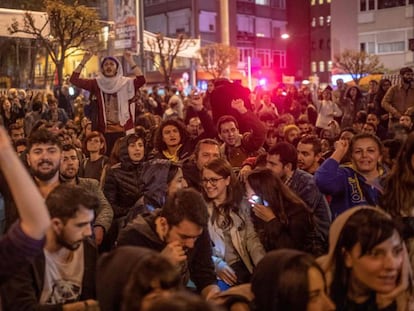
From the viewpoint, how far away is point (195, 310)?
2049mm

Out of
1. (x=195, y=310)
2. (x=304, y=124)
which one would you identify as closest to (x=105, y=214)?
(x=195, y=310)

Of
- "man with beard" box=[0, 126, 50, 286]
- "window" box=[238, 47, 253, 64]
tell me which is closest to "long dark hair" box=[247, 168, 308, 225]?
"man with beard" box=[0, 126, 50, 286]

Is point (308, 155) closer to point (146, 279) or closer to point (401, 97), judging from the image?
point (146, 279)

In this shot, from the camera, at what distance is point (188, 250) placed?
4.09 m

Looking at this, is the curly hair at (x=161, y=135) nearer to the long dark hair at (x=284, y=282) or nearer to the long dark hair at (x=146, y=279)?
the long dark hair at (x=284, y=282)

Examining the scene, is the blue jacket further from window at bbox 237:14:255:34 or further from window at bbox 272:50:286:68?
window at bbox 272:50:286:68

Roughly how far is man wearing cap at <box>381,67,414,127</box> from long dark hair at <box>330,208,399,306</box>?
28.5 ft

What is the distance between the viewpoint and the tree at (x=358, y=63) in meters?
45.8

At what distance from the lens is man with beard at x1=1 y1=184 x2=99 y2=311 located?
340 centimetres

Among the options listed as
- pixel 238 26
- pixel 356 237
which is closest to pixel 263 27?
pixel 238 26

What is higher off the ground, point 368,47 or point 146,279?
point 368,47

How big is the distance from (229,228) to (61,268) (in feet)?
5.71

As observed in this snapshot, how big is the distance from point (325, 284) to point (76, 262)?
146 centimetres

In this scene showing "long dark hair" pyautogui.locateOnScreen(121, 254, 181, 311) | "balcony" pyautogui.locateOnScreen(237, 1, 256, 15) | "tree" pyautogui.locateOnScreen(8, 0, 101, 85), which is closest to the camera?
"long dark hair" pyautogui.locateOnScreen(121, 254, 181, 311)
